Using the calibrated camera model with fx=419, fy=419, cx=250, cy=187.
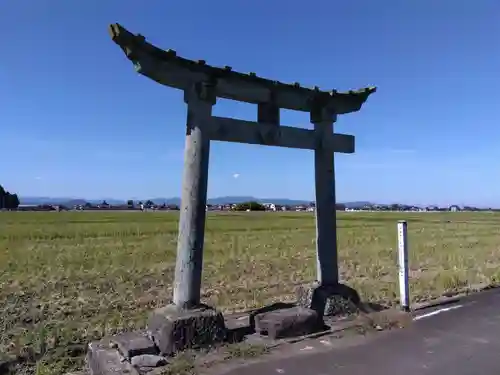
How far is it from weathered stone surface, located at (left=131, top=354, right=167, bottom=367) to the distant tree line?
5271 inches

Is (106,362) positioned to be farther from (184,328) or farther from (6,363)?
(6,363)

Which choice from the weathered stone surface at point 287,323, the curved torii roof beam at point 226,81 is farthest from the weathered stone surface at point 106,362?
the curved torii roof beam at point 226,81

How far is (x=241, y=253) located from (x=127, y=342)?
12.5m

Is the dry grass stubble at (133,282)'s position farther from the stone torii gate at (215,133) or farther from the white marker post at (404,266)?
the stone torii gate at (215,133)

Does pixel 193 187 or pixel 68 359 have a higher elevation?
pixel 193 187

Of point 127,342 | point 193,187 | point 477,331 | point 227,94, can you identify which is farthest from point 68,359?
point 477,331

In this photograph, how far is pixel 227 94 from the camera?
5449mm

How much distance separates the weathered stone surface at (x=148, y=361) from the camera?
13.5 feet

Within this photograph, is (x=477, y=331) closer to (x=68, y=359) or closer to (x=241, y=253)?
(x=68, y=359)

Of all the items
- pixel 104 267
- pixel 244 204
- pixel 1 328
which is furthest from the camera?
pixel 244 204

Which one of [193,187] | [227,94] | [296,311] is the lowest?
[296,311]

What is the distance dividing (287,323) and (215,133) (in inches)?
98.7

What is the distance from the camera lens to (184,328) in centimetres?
464

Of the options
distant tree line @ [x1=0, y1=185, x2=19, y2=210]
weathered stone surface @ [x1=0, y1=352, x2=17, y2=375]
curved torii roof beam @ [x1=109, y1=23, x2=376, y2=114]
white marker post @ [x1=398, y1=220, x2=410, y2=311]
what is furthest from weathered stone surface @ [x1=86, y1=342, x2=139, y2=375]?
distant tree line @ [x1=0, y1=185, x2=19, y2=210]
